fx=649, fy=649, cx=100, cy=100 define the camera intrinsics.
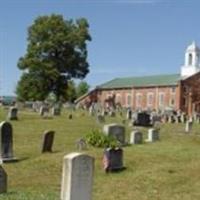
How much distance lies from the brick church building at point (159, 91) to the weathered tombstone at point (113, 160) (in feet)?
241

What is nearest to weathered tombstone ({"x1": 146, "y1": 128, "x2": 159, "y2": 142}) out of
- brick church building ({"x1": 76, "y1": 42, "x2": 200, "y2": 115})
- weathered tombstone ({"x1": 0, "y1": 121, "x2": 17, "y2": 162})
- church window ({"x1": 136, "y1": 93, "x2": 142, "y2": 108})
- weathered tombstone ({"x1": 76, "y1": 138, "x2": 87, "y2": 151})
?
weathered tombstone ({"x1": 76, "y1": 138, "x2": 87, "y2": 151})

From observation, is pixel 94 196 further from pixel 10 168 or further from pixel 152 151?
pixel 152 151

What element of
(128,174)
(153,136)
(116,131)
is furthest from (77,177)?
(153,136)

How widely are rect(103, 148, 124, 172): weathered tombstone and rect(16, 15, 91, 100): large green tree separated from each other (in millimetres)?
62418

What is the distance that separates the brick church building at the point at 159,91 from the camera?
101500 millimetres

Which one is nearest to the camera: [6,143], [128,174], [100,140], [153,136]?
[128,174]

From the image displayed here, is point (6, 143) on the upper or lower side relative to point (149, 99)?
lower

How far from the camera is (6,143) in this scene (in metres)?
22.8

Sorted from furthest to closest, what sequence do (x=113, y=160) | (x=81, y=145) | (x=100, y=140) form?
(x=100, y=140), (x=81, y=145), (x=113, y=160)

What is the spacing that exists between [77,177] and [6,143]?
31.0 feet

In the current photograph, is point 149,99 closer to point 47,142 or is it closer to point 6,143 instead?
point 47,142

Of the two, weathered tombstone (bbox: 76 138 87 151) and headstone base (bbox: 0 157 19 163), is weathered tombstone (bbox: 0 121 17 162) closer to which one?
headstone base (bbox: 0 157 19 163)

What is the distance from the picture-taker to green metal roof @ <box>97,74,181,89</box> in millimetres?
108750

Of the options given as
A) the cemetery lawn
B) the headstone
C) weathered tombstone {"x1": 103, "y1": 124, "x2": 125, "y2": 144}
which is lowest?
the cemetery lawn
